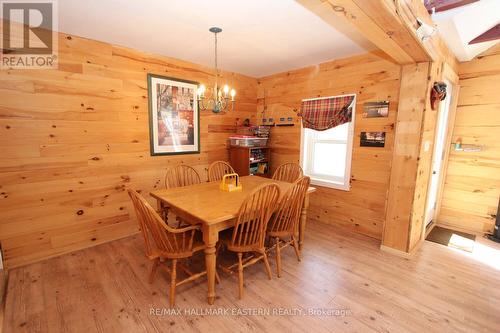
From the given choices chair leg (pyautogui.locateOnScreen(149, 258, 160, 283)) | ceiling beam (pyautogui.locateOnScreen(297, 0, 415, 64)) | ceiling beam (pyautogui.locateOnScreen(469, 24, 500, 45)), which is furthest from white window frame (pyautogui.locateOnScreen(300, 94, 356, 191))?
chair leg (pyautogui.locateOnScreen(149, 258, 160, 283))

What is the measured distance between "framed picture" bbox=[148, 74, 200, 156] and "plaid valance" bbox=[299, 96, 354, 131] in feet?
5.45

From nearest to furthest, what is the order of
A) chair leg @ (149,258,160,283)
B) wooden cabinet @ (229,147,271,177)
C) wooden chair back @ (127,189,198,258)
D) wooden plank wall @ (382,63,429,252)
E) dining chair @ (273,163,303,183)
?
1. wooden chair back @ (127,189,198,258)
2. chair leg @ (149,258,160,283)
3. wooden plank wall @ (382,63,429,252)
4. dining chair @ (273,163,303,183)
5. wooden cabinet @ (229,147,271,177)

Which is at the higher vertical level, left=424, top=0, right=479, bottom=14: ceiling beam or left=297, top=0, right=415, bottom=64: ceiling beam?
left=424, top=0, right=479, bottom=14: ceiling beam

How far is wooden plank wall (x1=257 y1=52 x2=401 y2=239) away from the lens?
111 inches

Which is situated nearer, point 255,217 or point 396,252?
point 255,217

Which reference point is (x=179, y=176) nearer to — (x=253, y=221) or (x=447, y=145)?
(x=253, y=221)

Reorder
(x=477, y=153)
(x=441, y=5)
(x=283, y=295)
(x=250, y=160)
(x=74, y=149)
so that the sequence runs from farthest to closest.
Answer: (x=250, y=160) < (x=477, y=153) < (x=74, y=149) < (x=283, y=295) < (x=441, y=5)

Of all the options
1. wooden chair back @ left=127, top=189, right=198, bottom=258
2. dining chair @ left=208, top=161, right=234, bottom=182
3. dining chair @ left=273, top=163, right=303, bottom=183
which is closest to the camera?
wooden chair back @ left=127, top=189, right=198, bottom=258

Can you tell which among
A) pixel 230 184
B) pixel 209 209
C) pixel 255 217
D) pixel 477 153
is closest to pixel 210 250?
pixel 209 209

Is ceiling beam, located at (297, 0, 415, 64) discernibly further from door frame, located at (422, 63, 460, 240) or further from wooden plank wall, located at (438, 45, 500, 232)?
wooden plank wall, located at (438, 45, 500, 232)

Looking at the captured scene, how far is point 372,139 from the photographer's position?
294cm

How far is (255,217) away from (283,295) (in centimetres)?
72

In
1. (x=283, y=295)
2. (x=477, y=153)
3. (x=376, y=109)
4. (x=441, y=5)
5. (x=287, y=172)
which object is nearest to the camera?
(x=441, y=5)

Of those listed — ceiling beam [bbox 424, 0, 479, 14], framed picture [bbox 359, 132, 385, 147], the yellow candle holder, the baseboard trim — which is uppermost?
ceiling beam [bbox 424, 0, 479, 14]
